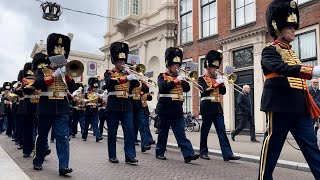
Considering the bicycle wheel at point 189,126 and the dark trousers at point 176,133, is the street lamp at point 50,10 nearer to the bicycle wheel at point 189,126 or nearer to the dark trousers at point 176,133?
the bicycle wheel at point 189,126

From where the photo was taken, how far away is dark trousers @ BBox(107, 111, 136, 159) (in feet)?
25.5

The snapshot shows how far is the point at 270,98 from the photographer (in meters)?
4.51

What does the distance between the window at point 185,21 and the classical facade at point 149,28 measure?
46cm

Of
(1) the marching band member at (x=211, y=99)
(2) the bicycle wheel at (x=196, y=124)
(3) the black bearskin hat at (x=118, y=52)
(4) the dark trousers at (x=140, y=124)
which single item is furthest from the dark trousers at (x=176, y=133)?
(2) the bicycle wheel at (x=196, y=124)

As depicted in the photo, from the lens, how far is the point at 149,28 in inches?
935

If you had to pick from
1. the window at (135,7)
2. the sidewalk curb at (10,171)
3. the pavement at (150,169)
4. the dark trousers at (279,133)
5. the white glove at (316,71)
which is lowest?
the pavement at (150,169)

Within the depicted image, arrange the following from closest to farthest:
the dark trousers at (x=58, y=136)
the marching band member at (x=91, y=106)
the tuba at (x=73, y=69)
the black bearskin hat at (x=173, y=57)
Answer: the dark trousers at (x=58, y=136) → the tuba at (x=73, y=69) → the black bearskin hat at (x=173, y=57) → the marching band member at (x=91, y=106)

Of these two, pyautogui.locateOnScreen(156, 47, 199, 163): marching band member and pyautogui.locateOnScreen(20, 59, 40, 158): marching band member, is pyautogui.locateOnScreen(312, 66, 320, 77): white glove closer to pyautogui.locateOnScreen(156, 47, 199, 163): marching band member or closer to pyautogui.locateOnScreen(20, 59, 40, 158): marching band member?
pyautogui.locateOnScreen(156, 47, 199, 163): marching band member

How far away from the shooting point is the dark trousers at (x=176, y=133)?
796cm

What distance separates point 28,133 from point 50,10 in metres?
7.96

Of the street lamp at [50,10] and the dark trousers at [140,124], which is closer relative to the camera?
the dark trousers at [140,124]

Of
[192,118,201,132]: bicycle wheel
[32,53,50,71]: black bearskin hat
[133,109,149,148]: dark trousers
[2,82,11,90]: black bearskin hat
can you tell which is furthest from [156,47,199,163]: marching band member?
[192,118,201,132]: bicycle wheel

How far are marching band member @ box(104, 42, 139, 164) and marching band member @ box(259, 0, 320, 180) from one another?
367 cm

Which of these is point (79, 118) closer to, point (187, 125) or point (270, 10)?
point (187, 125)
